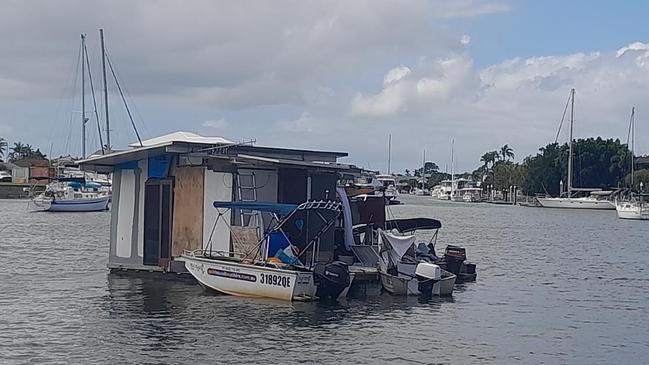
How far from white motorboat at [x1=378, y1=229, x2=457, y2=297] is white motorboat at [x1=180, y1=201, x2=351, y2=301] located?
2.12 m

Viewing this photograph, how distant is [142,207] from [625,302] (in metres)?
16.9

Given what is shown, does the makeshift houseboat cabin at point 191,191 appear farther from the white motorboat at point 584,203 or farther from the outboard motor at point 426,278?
the white motorboat at point 584,203

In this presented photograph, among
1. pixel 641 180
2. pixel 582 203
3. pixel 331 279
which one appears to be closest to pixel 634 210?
pixel 582 203

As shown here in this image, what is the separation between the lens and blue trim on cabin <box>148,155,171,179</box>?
30391 millimetres

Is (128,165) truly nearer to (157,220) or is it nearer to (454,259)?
(157,220)

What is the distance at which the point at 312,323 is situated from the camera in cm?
2308

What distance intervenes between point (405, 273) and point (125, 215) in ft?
32.9

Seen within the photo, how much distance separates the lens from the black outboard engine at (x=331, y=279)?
2561 cm

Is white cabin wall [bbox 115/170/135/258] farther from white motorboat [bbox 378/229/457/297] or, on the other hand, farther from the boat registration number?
white motorboat [bbox 378/229/457/297]

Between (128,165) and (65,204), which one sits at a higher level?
(128,165)

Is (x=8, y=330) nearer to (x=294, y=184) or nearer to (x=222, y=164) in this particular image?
(x=222, y=164)

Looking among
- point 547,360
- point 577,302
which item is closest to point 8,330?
point 547,360

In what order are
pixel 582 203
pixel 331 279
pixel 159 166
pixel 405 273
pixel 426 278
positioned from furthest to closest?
pixel 582 203
pixel 159 166
pixel 405 273
pixel 426 278
pixel 331 279

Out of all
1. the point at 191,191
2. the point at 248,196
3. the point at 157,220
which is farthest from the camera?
the point at 157,220
